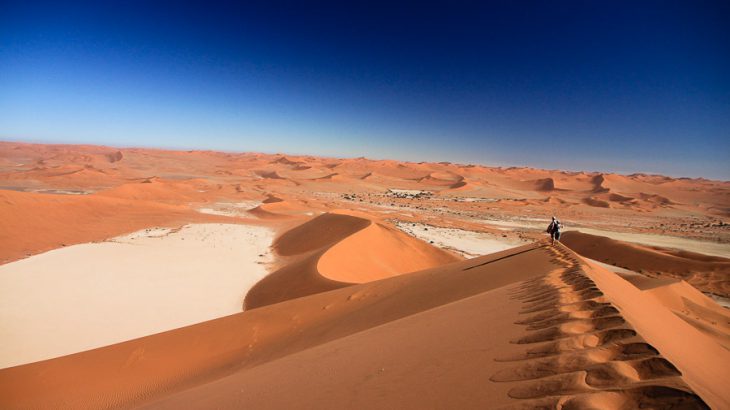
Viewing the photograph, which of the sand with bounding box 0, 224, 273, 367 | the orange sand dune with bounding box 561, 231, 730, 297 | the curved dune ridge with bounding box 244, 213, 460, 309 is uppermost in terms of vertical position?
the orange sand dune with bounding box 561, 231, 730, 297

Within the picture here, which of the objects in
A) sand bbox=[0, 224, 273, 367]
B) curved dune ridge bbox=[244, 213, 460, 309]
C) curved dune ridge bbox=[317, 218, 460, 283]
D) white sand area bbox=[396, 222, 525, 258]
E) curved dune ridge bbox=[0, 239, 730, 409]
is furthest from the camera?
white sand area bbox=[396, 222, 525, 258]

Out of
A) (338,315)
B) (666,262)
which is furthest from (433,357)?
(666,262)

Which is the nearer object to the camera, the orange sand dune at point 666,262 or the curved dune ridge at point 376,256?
the curved dune ridge at point 376,256

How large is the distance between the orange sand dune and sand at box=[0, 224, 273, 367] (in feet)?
60.7

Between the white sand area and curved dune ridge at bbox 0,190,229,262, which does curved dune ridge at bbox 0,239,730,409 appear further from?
curved dune ridge at bbox 0,190,229,262

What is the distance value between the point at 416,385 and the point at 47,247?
21409 millimetres

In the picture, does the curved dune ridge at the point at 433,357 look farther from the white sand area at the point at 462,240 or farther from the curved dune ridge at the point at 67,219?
the curved dune ridge at the point at 67,219

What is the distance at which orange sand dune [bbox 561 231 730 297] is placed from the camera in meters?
14.8

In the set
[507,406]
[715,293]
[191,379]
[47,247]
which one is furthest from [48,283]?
[715,293]

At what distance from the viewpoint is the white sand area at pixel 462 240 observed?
20078 mm

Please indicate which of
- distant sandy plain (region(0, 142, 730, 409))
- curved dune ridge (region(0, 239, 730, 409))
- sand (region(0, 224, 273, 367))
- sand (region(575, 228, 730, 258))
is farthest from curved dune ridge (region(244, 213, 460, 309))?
sand (region(575, 228, 730, 258))

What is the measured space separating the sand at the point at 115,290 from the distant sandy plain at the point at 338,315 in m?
0.08

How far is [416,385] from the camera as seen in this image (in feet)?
8.61

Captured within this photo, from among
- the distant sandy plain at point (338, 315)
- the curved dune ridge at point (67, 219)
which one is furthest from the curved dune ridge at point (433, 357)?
the curved dune ridge at point (67, 219)
